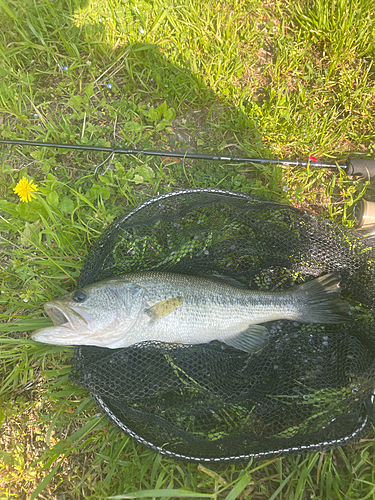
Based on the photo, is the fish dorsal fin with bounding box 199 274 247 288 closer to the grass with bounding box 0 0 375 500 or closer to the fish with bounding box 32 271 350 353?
the fish with bounding box 32 271 350 353

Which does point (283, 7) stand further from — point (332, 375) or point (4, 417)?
point (4, 417)

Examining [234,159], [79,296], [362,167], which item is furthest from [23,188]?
[362,167]

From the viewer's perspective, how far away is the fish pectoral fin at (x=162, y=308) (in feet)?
6.87

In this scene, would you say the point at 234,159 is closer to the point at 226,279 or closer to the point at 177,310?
the point at 226,279

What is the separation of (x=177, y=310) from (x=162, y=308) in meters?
0.11

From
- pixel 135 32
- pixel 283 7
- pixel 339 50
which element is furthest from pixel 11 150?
pixel 339 50

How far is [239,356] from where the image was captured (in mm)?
2492

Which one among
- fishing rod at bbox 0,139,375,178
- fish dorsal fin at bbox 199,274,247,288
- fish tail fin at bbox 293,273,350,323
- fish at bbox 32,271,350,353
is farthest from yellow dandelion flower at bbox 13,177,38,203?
fish tail fin at bbox 293,273,350,323

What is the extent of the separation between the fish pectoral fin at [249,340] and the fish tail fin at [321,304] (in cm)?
36

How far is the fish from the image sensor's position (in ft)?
6.69

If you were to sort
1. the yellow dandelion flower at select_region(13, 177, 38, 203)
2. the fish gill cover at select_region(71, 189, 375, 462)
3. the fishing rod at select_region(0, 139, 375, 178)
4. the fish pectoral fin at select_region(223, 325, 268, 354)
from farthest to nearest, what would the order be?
the fishing rod at select_region(0, 139, 375, 178) → the yellow dandelion flower at select_region(13, 177, 38, 203) → the fish pectoral fin at select_region(223, 325, 268, 354) → the fish gill cover at select_region(71, 189, 375, 462)

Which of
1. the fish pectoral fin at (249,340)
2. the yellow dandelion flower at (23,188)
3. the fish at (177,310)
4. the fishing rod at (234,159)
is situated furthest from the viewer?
the fishing rod at (234,159)

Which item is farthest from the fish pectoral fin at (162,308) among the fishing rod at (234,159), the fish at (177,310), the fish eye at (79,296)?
the fishing rod at (234,159)

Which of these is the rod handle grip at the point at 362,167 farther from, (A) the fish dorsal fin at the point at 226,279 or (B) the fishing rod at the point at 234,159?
(A) the fish dorsal fin at the point at 226,279
